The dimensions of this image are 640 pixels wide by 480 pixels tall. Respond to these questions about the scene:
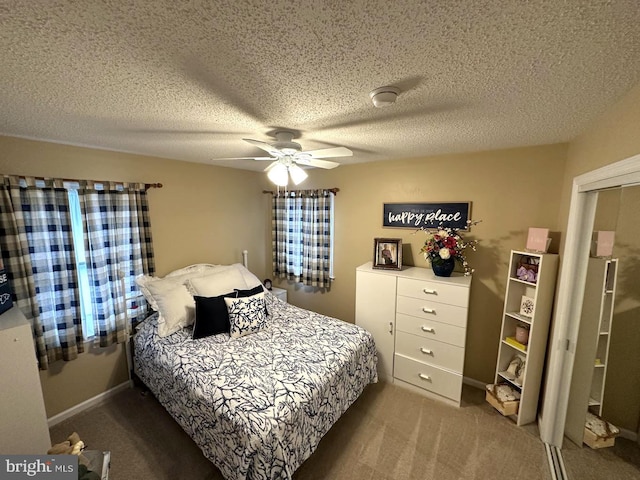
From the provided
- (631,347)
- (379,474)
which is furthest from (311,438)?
(631,347)

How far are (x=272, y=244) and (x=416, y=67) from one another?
10.2 ft

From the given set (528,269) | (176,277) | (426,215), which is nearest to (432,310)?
(528,269)

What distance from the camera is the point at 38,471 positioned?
0.99 m

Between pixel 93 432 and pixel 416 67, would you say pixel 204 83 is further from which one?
pixel 93 432

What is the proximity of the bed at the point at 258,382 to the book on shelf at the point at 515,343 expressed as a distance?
45.9 inches

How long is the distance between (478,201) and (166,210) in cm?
319

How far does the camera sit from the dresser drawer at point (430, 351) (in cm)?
228

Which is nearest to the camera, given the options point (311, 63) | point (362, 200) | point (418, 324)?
point (311, 63)

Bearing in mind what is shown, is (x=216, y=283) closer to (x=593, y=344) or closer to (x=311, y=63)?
(x=311, y=63)

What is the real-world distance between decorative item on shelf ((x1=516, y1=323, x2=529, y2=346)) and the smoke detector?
7.22 ft

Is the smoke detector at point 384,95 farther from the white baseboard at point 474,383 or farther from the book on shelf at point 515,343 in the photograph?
the white baseboard at point 474,383

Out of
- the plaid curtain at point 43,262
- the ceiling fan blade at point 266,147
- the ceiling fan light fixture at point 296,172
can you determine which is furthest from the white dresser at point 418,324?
the plaid curtain at point 43,262

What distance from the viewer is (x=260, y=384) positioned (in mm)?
1652

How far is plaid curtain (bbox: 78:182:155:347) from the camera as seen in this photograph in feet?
7.30
